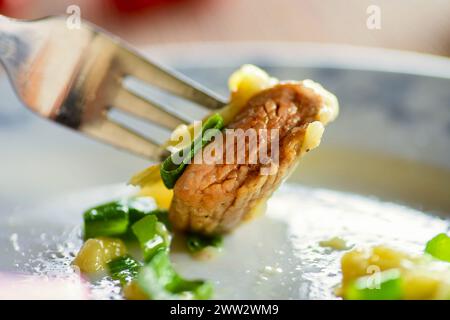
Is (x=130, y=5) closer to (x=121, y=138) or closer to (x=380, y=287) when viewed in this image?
(x=121, y=138)

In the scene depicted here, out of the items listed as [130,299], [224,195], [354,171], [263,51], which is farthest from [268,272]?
[263,51]

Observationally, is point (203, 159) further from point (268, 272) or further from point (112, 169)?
point (112, 169)

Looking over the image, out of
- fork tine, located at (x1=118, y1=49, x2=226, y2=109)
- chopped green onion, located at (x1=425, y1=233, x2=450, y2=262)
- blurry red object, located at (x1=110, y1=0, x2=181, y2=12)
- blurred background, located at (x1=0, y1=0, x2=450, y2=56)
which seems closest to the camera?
chopped green onion, located at (x1=425, y1=233, x2=450, y2=262)

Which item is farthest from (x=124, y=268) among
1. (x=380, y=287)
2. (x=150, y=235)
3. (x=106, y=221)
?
(x=380, y=287)

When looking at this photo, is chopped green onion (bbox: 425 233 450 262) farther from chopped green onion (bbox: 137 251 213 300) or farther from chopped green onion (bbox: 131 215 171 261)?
chopped green onion (bbox: 131 215 171 261)

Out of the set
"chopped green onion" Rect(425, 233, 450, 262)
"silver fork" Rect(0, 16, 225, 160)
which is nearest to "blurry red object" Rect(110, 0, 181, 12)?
"silver fork" Rect(0, 16, 225, 160)

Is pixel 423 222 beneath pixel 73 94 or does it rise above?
beneath

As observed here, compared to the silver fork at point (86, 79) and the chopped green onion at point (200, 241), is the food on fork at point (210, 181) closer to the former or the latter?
the chopped green onion at point (200, 241)
